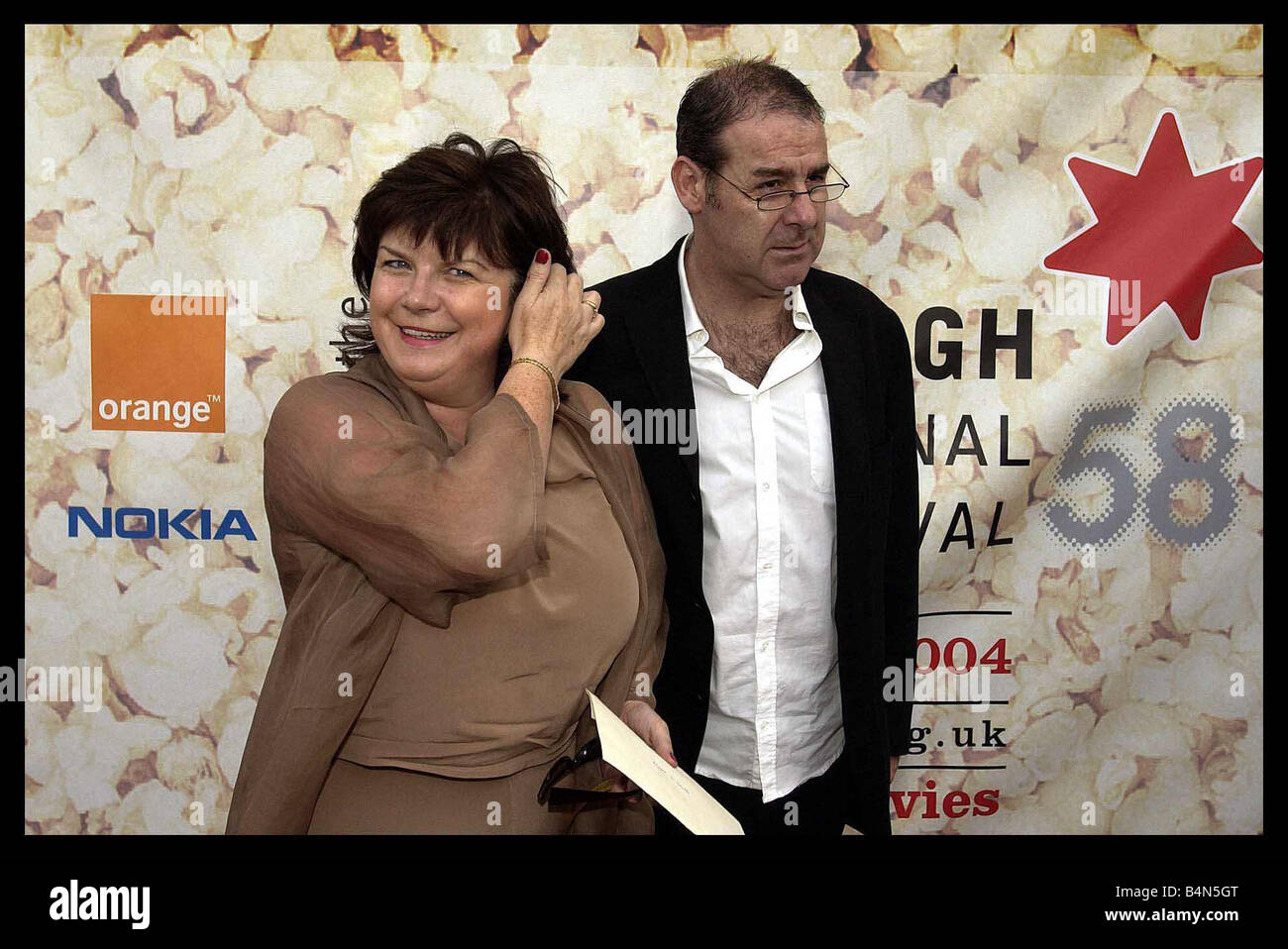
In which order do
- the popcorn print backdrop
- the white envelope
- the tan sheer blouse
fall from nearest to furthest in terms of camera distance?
the white envelope, the tan sheer blouse, the popcorn print backdrop

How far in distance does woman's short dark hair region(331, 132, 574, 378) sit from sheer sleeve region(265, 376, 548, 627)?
0.20 m

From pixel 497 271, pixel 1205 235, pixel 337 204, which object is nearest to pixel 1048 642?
pixel 1205 235

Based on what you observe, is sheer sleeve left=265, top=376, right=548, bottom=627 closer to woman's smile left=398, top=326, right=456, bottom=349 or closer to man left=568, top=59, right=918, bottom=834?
woman's smile left=398, top=326, right=456, bottom=349

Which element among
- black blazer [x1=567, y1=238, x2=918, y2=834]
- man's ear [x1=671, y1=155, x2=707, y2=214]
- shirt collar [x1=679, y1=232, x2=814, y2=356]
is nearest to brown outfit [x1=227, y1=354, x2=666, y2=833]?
black blazer [x1=567, y1=238, x2=918, y2=834]

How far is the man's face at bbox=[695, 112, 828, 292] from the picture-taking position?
1.66 m

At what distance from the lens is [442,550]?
1212 millimetres

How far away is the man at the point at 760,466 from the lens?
167 cm

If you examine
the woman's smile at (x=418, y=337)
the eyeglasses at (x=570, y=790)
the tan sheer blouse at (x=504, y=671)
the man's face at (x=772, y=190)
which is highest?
the man's face at (x=772, y=190)

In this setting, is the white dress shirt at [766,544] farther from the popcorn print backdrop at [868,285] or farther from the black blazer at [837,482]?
the popcorn print backdrop at [868,285]

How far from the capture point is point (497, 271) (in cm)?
138

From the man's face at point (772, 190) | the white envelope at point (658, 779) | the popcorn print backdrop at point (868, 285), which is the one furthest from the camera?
the popcorn print backdrop at point (868, 285)

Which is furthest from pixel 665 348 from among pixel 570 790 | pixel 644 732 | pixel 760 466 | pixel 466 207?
pixel 570 790

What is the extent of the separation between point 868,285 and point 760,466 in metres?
0.66

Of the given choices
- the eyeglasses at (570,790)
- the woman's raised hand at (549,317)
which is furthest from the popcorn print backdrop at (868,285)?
the eyeglasses at (570,790)
